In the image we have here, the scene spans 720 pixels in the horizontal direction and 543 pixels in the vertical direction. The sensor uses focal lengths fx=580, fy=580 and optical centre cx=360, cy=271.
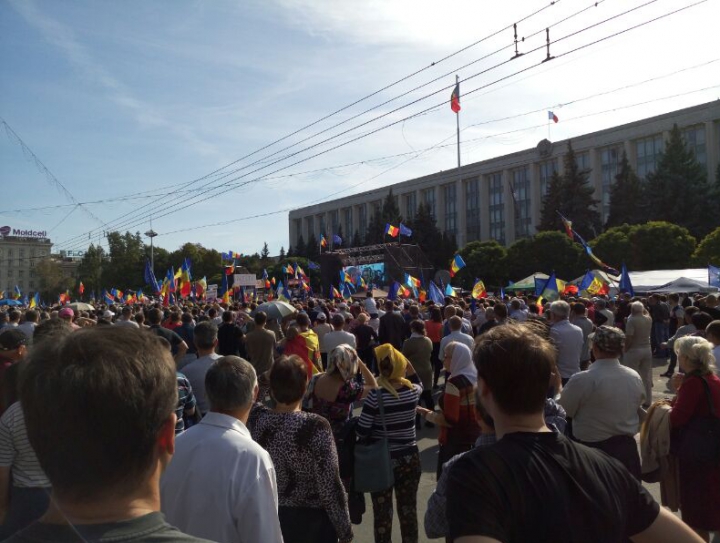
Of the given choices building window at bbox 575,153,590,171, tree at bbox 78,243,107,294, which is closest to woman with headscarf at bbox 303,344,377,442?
tree at bbox 78,243,107,294

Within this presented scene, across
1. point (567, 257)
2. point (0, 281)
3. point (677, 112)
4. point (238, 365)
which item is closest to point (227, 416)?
point (238, 365)

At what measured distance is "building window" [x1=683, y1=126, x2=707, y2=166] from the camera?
57125 millimetres

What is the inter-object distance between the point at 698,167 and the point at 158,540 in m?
53.3

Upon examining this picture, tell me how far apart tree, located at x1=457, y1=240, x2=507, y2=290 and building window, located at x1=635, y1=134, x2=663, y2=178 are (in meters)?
28.3

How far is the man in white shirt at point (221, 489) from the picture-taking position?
2545 millimetres

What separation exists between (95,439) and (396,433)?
3.62m

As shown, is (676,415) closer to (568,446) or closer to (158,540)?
(568,446)

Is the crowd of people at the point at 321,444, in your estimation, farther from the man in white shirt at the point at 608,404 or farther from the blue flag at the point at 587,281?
the blue flag at the point at 587,281

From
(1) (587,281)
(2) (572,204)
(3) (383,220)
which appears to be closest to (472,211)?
(3) (383,220)

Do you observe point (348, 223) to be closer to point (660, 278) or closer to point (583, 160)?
point (583, 160)

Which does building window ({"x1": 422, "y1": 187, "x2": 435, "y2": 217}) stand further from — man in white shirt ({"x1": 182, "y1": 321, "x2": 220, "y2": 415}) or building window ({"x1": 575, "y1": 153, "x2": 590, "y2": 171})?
man in white shirt ({"x1": 182, "y1": 321, "x2": 220, "y2": 415})

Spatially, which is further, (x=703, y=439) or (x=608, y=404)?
(x=608, y=404)

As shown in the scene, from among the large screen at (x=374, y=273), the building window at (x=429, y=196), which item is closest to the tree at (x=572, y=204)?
the large screen at (x=374, y=273)

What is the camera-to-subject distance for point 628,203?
49.0 m
